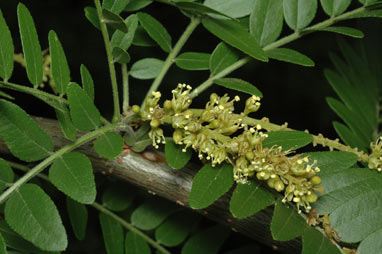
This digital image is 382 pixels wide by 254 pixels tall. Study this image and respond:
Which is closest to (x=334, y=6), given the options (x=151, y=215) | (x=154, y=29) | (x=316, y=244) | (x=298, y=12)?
(x=298, y=12)

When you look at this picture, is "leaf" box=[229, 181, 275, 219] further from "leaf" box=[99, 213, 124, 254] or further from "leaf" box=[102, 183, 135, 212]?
"leaf" box=[102, 183, 135, 212]

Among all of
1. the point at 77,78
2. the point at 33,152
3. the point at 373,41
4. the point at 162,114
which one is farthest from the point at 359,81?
→ the point at 77,78

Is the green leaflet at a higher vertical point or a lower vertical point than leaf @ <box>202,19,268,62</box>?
lower

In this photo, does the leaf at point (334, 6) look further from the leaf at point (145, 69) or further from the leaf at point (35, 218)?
the leaf at point (35, 218)

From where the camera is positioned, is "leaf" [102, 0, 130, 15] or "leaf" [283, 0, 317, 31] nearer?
"leaf" [102, 0, 130, 15]

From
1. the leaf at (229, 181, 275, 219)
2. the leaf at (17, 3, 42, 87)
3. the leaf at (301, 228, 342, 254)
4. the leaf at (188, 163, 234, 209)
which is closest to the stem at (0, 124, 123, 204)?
the leaf at (17, 3, 42, 87)

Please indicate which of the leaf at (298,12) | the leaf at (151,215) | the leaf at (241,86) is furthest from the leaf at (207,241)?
the leaf at (298,12)

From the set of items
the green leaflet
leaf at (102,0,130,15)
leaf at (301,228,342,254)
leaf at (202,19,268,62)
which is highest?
leaf at (102,0,130,15)
